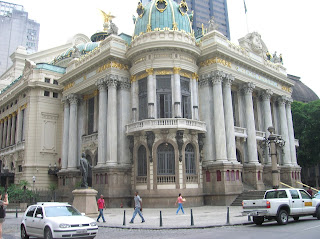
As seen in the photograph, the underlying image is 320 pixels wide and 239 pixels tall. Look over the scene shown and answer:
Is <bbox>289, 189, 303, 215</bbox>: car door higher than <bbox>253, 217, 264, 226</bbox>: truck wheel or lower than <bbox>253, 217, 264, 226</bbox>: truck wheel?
higher

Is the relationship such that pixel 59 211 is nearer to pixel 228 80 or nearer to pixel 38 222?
pixel 38 222

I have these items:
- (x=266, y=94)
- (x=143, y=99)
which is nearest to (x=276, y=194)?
(x=143, y=99)

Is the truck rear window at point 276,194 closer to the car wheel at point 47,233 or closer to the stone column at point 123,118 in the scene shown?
the car wheel at point 47,233

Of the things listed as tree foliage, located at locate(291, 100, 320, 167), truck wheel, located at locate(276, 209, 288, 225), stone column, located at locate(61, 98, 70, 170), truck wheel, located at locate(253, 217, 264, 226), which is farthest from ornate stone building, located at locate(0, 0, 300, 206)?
truck wheel, located at locate(276, 209, 288, 225)

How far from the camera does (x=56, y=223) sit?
12672 millimetres

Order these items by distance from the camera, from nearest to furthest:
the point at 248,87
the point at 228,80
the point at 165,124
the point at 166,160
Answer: the point at 165,124 < the point at 166,160 < the point at 228,80 < the point at 248,87

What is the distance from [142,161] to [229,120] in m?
10.4

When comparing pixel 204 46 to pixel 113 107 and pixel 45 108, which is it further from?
pixel 45 108

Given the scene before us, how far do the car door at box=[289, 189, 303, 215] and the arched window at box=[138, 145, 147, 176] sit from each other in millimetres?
18108

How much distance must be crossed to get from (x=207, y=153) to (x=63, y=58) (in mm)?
31085

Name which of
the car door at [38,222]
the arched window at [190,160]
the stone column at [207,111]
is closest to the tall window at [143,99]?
the arched window at [190,160]

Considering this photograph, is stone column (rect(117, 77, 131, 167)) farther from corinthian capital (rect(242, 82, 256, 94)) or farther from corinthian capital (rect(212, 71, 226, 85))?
corinthian capital (rect(242, 82, 256, 94))

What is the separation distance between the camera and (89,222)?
1318cm

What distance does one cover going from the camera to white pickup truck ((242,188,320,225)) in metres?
17.0
